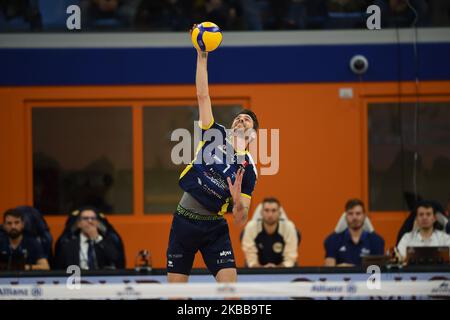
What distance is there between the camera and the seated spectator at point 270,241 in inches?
397

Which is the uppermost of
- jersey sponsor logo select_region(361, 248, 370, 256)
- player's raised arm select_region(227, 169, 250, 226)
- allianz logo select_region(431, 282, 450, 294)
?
player's raised arm select_region(227, 169, 250, 226)

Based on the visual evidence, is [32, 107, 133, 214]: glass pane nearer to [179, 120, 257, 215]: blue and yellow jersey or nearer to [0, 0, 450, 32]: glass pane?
[0, 0, 450, 32]: glass pane

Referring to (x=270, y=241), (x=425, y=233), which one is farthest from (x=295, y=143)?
(x=425, y=233)

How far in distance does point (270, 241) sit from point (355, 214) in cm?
94

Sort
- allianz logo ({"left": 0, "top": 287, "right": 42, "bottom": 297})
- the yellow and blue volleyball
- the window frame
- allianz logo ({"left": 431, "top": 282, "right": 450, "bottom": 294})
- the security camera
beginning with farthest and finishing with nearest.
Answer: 1. the window frame
2. the security camera
3. allianz logo ({"left": 431, "top": 282, "right": 450, "bottom": 294})
4. allianz logo ({"left": 0, "top": 287, "right": 42, "bottom": 297})
5. the yellow and blue volleyball

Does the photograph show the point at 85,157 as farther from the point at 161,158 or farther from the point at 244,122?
the point at 244,122

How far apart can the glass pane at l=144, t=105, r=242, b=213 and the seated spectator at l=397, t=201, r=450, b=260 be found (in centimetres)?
357

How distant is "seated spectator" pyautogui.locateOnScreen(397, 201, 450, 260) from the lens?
9.74 metres

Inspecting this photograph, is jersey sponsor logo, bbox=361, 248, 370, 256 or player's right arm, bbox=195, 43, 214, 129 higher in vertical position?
player's right arm, bbox=195, 43, 214, 129

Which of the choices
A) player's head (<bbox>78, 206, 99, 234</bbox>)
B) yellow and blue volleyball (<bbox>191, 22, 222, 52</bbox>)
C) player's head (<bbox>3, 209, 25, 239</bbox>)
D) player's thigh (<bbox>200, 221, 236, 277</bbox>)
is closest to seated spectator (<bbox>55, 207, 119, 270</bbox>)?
player's head (<bbox>78, 206, 99, 234</bbox>)

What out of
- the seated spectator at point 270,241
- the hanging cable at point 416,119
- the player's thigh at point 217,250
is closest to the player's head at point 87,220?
the seated spectator at point 270,241

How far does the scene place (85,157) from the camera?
500 inches

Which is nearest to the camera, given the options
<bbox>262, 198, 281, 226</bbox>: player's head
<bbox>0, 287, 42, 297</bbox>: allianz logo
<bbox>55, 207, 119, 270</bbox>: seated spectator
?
<bbox>0, 287, 42, 297</bbox>: allianz logo

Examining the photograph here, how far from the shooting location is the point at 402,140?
12.6 m
